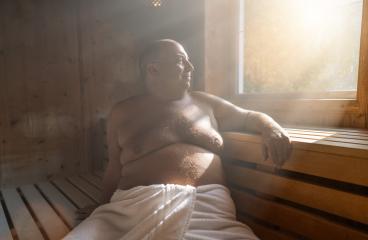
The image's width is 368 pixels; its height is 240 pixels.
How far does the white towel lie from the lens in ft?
2.87

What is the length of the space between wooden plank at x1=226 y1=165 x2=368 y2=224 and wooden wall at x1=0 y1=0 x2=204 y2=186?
1.11 m

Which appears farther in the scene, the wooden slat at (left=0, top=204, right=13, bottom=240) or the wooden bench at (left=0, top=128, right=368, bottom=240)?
the wooden slat at (left=0, top=204, right=13, bottom=240)

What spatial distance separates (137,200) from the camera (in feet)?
3.18

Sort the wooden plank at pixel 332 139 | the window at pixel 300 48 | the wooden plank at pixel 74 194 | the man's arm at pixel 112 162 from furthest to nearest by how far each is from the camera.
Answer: the wooden plank at pixel 74 194, the window at pixel 300 48, the man's arm at pixel 112 162, the wooden plank at pixel 332 139

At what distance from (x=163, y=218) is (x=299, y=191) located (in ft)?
1.85

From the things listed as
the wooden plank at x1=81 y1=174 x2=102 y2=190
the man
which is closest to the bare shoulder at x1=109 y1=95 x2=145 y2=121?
the man

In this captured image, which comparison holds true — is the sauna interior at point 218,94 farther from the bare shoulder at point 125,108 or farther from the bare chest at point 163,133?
the bare shoulder at point 125,108

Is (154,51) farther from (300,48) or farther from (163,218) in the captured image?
(300,48)

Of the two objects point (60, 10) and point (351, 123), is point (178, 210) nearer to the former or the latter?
point (351, 123)

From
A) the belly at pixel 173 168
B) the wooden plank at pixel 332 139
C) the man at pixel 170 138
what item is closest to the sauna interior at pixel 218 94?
the wooden plank at pixel 332 139

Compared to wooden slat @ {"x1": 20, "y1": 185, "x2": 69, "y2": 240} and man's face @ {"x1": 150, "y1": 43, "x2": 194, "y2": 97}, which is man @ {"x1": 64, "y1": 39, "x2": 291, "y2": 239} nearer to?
man's face @ {"x1": 150, "y1": 43, "x2": 194, "y2": 97}

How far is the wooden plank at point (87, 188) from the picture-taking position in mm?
2127

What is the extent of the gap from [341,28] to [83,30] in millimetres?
2347

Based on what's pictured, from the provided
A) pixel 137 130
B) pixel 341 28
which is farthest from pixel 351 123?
pixel 137 130
